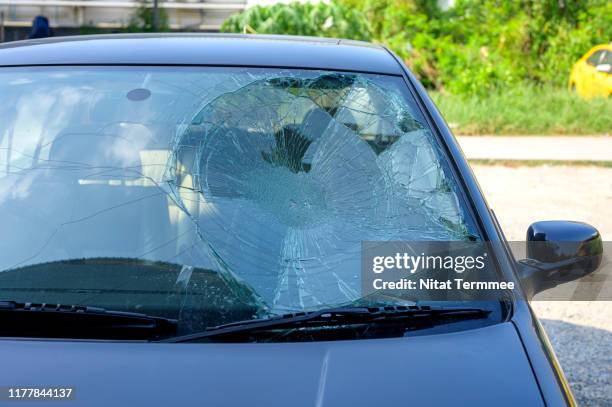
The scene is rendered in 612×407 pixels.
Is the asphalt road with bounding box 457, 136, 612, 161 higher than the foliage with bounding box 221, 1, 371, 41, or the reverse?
the foliage with bounding box 221, 1, 371, 41

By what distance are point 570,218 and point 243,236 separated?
590 cm

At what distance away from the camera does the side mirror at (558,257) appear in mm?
2309

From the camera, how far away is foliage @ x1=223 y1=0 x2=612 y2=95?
14586 millimetres

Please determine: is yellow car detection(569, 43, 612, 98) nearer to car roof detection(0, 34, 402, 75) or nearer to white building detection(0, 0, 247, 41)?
white building detection(0, 0, 247, 41)

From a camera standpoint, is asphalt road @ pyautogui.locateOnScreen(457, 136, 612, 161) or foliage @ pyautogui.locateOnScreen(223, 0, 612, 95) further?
foliage @ pyautogui.locateOnScreen(223, 0, 612, 95)

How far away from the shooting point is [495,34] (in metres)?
14.9

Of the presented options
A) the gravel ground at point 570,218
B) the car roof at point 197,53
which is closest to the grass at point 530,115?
the gravel ground at point 570,218

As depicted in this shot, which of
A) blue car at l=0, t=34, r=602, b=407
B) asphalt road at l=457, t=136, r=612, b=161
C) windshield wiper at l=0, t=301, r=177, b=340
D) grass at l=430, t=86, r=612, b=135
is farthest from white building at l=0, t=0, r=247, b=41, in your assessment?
windshield wiper at l=0, t=301, r=177, b=340

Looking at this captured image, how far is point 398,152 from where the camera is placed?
8.09 ft

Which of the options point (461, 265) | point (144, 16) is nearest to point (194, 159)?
point (461, 265)

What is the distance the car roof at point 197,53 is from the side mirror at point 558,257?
0.68 metres

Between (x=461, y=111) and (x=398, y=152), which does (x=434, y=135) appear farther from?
(x=461, y=111)

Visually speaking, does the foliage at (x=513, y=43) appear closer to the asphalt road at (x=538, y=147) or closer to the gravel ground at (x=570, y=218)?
the asphalt road at (x=538, y=147)

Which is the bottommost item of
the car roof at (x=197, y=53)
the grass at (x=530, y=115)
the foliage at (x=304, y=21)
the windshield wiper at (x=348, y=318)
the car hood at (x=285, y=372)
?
the grass at (x=530, y=115)
